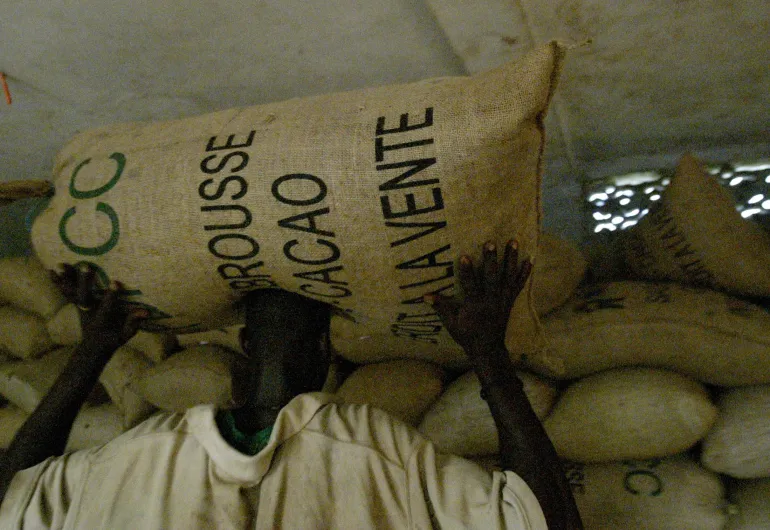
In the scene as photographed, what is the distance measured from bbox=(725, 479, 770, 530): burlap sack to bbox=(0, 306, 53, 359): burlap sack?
5.63ft

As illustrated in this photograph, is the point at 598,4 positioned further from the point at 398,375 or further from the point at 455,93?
the point at 398,375

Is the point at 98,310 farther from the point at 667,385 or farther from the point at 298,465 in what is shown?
the point at 667,385

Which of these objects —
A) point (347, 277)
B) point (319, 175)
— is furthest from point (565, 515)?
point (319, 175)

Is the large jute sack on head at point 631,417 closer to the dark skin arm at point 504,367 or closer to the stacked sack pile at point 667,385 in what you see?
the stacked sack pile at point 667,385

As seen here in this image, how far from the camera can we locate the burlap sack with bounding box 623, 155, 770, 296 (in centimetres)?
107

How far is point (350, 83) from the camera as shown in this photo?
4.21ft

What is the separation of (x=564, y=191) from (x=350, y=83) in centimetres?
71

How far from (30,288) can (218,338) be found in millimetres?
604

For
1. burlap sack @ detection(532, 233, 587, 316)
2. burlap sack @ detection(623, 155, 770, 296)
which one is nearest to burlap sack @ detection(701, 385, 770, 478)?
burlap sack @ detection(623, 155, 770, 296)

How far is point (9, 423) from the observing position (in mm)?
1561

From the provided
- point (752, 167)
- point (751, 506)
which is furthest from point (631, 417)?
point (752, 167)

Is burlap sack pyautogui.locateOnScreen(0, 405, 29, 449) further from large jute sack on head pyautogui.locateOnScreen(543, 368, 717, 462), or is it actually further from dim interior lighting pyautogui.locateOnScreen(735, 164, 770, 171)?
dim interior lighting pyautogui.locateOnScreen(735, 164, 770, 171)

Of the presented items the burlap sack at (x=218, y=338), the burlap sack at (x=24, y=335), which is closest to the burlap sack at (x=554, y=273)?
the burlap sack at (x=218, y=338)

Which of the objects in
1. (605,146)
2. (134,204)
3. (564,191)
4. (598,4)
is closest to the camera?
(134,204)
